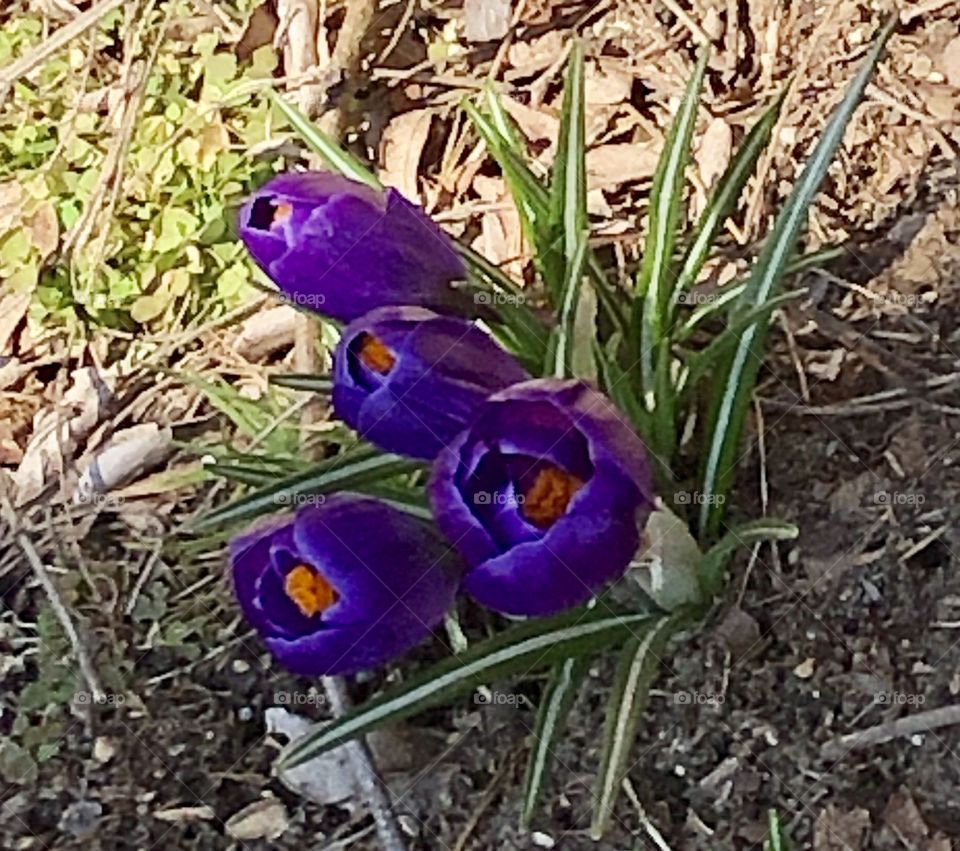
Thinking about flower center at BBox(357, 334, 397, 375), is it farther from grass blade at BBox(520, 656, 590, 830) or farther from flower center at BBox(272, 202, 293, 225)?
grass blade at BBox(520, 656, 590, 830)

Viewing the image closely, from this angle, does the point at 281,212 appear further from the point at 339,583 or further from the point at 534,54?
the point at 534,54

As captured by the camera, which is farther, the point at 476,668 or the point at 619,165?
the point at 619,165

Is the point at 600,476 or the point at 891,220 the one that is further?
the point at 891,220

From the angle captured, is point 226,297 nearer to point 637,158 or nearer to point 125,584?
point 125,584

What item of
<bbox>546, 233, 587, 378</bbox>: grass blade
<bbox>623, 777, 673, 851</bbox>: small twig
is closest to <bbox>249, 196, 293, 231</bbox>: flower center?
<bbox>546, 233, 587, 378</bbox>: grass blade

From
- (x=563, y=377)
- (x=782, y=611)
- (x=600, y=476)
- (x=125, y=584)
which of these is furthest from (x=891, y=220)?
(x=125, y=584)

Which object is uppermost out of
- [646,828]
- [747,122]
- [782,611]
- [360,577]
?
[747,122]

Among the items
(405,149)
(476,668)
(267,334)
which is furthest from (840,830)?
(405,149)
